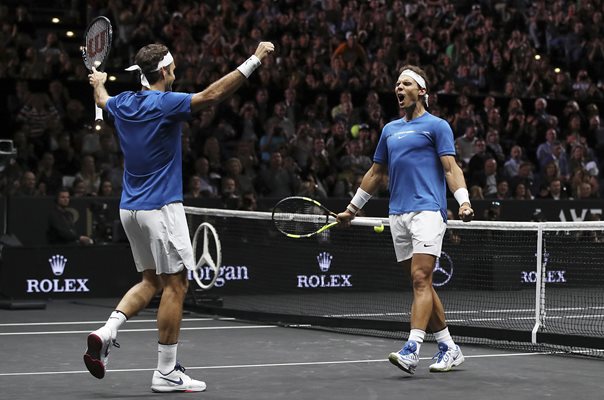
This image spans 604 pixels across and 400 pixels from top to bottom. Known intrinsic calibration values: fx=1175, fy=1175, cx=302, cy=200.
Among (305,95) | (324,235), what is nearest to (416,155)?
(324,235)

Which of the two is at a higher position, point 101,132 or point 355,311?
point 101,132

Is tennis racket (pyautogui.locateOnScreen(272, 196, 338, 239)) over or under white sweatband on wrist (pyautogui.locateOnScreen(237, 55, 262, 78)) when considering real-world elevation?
under

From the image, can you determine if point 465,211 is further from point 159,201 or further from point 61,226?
point 61,226

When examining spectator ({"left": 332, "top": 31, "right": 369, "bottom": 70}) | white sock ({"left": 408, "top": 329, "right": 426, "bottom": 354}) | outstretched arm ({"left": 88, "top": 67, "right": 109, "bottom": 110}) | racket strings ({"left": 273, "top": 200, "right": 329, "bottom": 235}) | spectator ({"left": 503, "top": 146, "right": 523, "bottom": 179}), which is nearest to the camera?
outstretched arm ({"left": 88, "top": 67, "right": 109, "bottom": 110})

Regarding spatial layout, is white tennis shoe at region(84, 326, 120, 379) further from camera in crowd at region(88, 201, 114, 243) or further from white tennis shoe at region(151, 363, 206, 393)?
camera in crowd at region(88, 201, 114, 243)

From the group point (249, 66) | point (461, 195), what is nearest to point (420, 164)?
point (461, 195)

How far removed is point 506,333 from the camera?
403 inches

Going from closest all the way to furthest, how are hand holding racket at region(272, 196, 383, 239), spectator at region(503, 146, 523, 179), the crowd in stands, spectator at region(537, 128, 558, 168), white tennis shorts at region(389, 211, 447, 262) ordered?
white tennis shorts at region(389, 211, 447, 262)
hand holding racket at region(272, 196, 383, 239)
the crowd in stands
spectator at region(503, 146, 523, 179)
spectator at region(537, 128, 558, 168)

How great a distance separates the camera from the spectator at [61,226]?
15078 millimetres

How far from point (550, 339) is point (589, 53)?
16.4 metres

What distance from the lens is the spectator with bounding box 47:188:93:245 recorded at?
15.1 meters

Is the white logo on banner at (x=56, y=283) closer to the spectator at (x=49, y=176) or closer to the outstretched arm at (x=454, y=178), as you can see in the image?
the spectator at (x=49, y=176)

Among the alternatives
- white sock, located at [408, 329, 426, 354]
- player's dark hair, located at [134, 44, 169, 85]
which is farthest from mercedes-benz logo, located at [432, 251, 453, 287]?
player's dark hair, located at [134, 44, 169, 85]

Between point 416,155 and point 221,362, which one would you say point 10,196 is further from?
point 416,155
